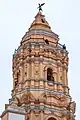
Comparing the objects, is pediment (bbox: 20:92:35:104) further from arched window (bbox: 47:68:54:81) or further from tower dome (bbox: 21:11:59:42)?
tower dome (bbox: 21:11:59:42)

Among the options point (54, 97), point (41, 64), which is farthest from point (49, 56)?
point (54, 97)

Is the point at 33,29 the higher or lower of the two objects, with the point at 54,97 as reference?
higher

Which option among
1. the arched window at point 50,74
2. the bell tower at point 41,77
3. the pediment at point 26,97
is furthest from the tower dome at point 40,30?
the pediment at point 26,97

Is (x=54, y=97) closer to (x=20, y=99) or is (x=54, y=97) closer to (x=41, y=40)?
(x=20, y=99)

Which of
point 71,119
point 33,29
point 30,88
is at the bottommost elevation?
point 71,119

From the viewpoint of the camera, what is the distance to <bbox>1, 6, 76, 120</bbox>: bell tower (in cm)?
4247

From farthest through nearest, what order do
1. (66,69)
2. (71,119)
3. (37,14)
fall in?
(37,14)
(66,69)
(71,119)

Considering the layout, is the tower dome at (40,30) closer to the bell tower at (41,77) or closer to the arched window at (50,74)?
the bell tower at (41,77)

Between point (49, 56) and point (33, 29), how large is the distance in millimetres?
3615

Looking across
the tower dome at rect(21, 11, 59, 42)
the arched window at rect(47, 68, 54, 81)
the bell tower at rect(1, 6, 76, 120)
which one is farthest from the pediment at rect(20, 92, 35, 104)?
the tower dome at rect(21, 11, 59, 42)

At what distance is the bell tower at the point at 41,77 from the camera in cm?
4247

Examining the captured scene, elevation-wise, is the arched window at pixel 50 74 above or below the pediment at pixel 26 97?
above

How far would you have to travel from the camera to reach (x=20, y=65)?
45.7m

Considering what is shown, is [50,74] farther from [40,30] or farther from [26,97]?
[40,30]
